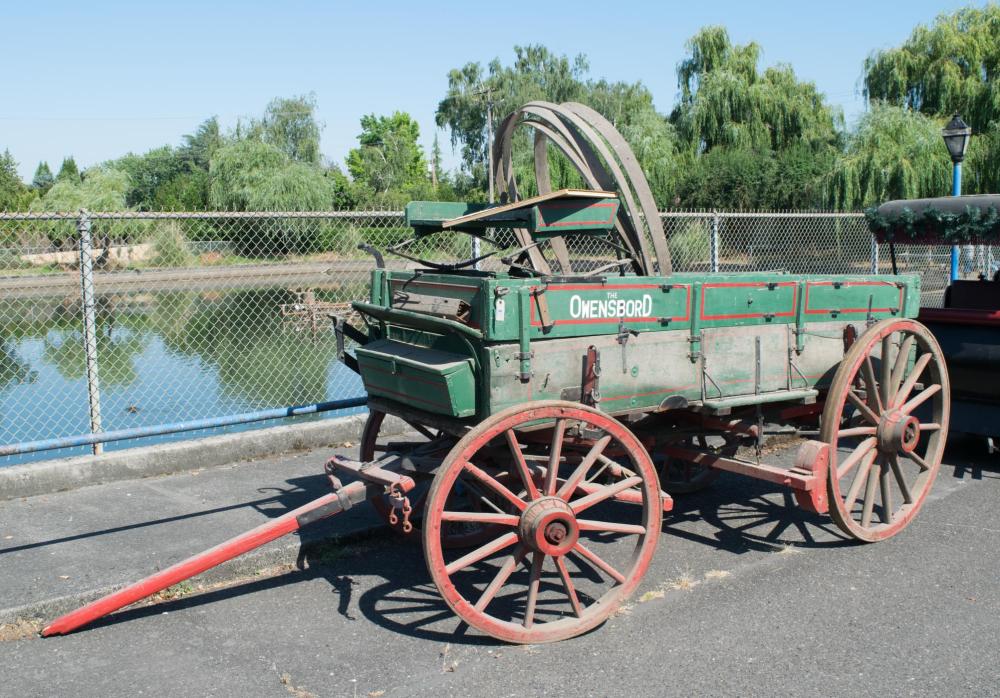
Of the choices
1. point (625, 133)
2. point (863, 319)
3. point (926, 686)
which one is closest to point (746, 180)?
point (625, 133)

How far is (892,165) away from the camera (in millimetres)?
22750

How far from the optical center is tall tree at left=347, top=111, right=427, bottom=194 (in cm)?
A: 7331

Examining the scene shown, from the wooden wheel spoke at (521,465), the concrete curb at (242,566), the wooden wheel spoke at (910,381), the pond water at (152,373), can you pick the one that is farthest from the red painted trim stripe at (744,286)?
the pond water at (152,373)

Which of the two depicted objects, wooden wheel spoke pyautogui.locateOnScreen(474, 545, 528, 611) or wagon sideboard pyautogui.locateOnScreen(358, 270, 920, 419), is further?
wagon sideboard pyautogui.locateOnScreen(358, 270, 920, 419)

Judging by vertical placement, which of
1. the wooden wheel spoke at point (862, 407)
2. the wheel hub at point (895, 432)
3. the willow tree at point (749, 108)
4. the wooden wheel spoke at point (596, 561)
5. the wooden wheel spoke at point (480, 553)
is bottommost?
the wooden wheel spoke at point (596, 561)

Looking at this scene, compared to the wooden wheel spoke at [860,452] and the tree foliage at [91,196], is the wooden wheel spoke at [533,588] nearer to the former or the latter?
the wooden wheel spoke at [860,452]

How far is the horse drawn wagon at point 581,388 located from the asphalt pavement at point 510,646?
0.22 m

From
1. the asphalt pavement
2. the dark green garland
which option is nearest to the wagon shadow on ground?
the asphalt pavement

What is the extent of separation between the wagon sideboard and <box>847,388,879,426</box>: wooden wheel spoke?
0.21m

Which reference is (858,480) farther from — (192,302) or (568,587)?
(192,302)

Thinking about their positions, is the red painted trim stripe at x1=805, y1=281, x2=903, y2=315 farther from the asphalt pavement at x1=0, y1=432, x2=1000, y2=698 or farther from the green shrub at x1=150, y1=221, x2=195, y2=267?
the green shrub at x1=150, y1=221, x2=195, y2=267

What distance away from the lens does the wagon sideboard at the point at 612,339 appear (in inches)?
164

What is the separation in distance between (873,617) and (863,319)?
6.30 feet

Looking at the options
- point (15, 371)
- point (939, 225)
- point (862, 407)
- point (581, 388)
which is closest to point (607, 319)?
point (581, 388)
